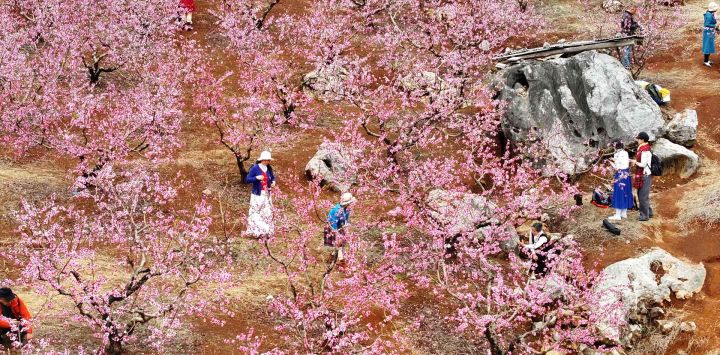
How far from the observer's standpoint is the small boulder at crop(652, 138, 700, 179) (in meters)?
21.2

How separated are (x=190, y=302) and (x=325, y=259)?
404cm

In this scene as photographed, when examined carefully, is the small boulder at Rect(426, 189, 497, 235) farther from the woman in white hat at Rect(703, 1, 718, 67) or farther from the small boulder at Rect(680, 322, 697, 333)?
the woman in white hat at Rect(703, 1, 718, 67)

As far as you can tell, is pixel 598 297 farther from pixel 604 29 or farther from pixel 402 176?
pixel 604 29

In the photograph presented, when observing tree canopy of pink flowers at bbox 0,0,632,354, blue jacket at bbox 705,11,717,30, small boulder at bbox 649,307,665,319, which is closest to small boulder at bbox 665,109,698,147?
tree canopy of pink flowers at bbox 0,0,632,354

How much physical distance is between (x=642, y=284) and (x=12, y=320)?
12643mm

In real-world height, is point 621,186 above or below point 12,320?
above

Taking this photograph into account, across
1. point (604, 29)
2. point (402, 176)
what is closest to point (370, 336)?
point (402, 176)

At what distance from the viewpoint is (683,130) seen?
22172 mm

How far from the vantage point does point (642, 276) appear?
15703mm

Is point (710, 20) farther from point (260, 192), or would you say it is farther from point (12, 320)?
point (12, 320)

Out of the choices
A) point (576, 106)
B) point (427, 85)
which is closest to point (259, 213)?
point (576, 106)

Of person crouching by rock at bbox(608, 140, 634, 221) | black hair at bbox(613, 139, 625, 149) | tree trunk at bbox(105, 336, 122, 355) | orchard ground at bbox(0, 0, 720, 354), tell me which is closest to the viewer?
tree trunk at bbox(105, 336, 122, 355)

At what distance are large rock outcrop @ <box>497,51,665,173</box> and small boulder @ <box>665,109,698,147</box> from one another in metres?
0.51

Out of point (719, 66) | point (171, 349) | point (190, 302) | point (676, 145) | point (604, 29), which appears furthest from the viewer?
point (604, 29)
